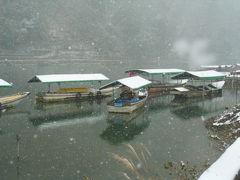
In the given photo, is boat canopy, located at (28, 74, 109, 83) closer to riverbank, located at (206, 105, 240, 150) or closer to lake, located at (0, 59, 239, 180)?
lake, located at (0, 59, 239, 180)

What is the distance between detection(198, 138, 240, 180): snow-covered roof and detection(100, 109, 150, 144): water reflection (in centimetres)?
1695

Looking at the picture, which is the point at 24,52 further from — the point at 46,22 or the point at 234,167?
the point at 234,167

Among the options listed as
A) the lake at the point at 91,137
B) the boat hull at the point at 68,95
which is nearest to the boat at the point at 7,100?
the lake at the point at 91,137

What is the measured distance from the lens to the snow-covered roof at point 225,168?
4.73m

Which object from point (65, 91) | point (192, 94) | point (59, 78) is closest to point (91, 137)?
point (65, 91)

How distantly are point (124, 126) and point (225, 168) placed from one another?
21.9 m

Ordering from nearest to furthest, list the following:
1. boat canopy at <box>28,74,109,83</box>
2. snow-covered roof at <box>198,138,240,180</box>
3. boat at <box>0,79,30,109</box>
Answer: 1. snow-covered roof at <box>198,138,240,180</box>
2. boat at <box>0,79,30,109</box>
3. boat canopy at <box>28,74,109,83</box>

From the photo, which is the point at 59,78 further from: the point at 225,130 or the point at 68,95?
the point at 225,130

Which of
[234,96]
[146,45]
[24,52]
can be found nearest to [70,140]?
[234,96]

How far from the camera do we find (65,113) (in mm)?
31594

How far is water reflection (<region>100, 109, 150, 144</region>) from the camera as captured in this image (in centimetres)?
2320

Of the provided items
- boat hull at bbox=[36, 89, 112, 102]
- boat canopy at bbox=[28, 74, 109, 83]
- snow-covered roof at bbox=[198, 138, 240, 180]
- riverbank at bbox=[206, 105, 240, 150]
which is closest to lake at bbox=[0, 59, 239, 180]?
riverbank at bbox=[206, 105, 240, 150]

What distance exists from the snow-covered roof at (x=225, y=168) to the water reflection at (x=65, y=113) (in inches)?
884

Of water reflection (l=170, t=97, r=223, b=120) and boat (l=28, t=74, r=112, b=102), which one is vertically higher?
boat (l=28, t=74, r=112, b=102)
